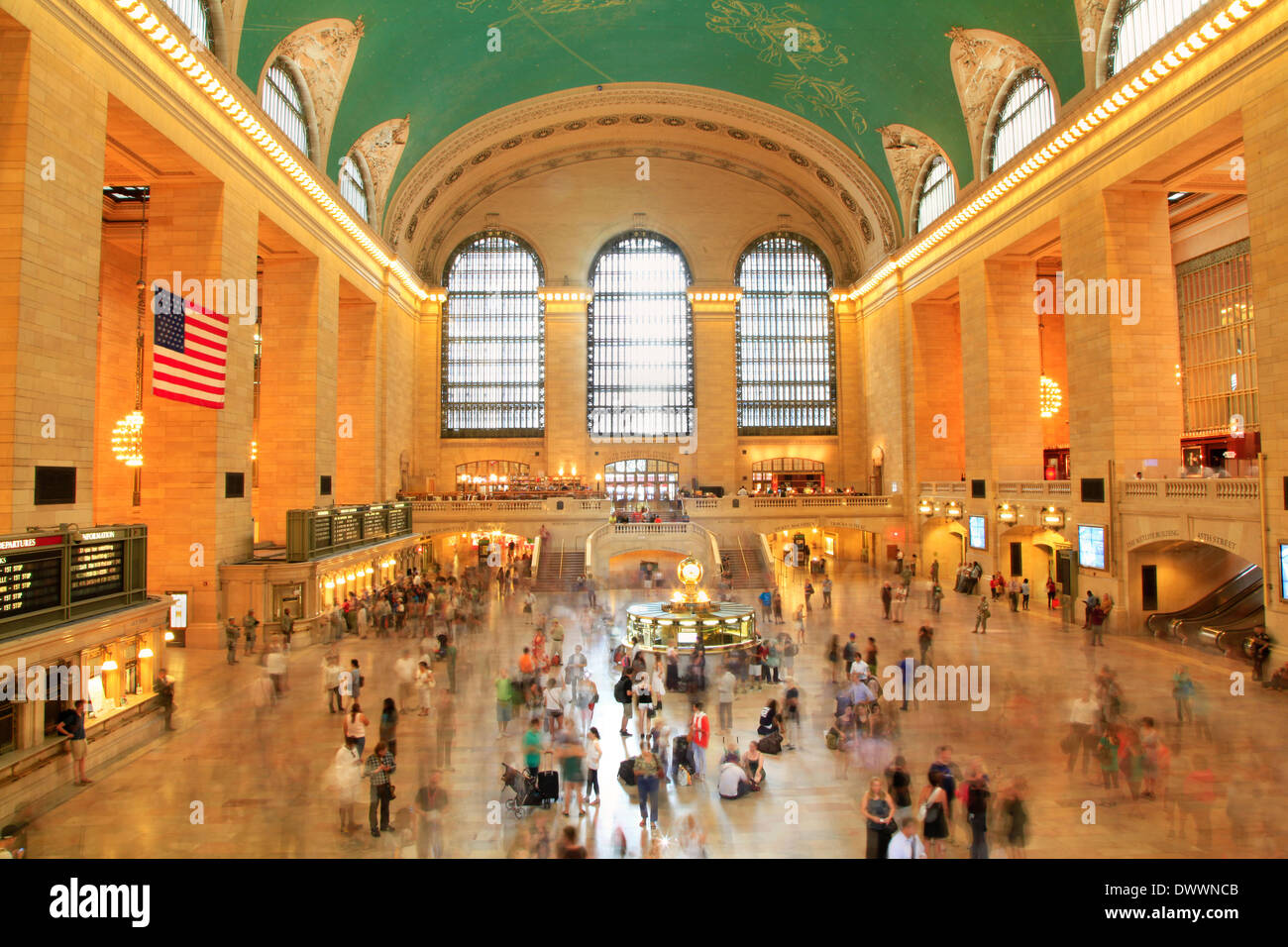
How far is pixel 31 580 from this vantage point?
405 inches

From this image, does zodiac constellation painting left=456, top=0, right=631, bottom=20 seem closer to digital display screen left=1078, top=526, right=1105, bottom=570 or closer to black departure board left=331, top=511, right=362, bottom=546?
black departure board left=331, top=511, right=362, bottom=546

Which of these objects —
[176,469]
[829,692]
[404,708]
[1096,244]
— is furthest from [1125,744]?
[176,469]

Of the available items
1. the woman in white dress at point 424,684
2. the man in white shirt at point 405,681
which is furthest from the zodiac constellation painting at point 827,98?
the woman in white dress at point 424,684

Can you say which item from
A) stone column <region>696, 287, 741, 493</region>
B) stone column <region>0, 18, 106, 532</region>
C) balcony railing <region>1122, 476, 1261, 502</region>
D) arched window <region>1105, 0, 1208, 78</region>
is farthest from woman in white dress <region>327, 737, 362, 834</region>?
stone column <region>696, 287, 741, 493</region>

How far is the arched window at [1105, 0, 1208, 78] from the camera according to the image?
1693 cm

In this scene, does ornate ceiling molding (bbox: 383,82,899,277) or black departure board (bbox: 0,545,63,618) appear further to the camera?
ornate ceiling molding (bbox: 383,82,899,277)

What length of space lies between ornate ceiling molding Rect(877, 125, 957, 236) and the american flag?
985 inches

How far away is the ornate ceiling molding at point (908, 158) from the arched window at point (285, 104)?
21269mm

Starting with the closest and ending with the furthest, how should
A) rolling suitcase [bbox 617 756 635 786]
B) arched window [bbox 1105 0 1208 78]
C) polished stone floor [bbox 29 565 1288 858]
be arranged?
polished stone floor [bbox 29 565 1288 858], rolling suitcase [bbox 617 756 635 786], arched window [bbox 1105 0 1208 78]

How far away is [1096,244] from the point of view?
19906 mm

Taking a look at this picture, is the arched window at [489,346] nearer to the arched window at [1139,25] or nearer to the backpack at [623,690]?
the arched window at [1139,25]

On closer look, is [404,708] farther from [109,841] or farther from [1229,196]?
[1229,196]

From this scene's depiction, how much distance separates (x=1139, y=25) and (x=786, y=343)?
76.3ft

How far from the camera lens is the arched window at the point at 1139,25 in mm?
16927
